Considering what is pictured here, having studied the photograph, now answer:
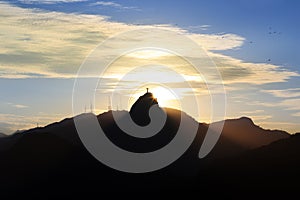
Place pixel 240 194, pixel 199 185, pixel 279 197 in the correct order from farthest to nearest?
pixel 199 185, pixel 240 194, pixel 279 197

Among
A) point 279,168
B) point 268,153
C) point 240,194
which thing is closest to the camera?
point 240,194

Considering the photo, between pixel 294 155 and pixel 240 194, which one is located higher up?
pixel 294 155

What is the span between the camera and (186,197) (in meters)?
177

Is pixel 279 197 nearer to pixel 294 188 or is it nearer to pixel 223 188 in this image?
pixel 294 188

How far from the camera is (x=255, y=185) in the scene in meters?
162

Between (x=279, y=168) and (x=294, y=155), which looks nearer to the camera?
(x=279, y=168)

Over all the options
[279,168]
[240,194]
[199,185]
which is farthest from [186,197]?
[279,168]

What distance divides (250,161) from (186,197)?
3549 centimetres

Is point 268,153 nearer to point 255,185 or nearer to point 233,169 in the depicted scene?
point 233,169

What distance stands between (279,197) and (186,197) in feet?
137

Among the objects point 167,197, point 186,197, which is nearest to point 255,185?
point 186,197

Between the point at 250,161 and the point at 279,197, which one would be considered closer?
the point at 279,197

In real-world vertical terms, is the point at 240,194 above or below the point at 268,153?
below

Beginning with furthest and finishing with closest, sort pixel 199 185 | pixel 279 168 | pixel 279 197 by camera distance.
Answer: pixel 199 185, pixel 279 168, pixel 279 197
